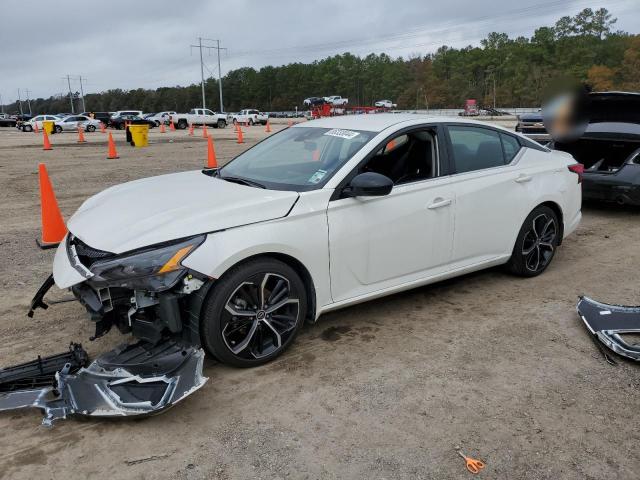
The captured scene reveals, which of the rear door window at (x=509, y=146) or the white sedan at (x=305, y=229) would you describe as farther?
the rear door window at (x=509, y=146)

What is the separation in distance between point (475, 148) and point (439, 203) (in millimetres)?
845

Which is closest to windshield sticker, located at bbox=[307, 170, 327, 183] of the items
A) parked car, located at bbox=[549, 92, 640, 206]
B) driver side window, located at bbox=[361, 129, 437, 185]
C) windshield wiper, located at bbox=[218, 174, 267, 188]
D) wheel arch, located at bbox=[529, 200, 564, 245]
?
windshield wiper, located at bbox=[218, 174, 267, 188]

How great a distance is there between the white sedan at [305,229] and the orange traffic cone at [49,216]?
2559 mm

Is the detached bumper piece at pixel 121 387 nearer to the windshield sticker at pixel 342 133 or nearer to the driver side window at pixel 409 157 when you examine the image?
the windshield sticker at pixel 342 133

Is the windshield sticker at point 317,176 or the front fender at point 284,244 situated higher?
the windshield sticker at point 317,176

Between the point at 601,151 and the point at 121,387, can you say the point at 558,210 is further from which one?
the point at 121,387

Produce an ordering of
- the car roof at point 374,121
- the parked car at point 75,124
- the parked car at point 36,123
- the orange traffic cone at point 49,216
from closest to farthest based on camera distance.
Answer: the car roof at point 374,121
the orange traffic cone at point 49,216
the parked car at point 75,124
the parked car at point 36,123

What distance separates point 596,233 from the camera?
7176 millimetres

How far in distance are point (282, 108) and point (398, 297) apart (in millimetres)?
139223

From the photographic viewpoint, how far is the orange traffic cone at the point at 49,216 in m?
6.40

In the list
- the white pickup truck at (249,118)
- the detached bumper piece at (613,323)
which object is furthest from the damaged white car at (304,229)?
the white pickup truck at (249,118)

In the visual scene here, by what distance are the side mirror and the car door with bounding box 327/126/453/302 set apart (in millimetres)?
74

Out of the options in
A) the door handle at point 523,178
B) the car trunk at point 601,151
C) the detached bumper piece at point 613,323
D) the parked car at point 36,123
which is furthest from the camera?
the parked car at point 36,123

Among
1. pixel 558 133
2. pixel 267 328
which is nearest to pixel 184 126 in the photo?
pixel 558 133
